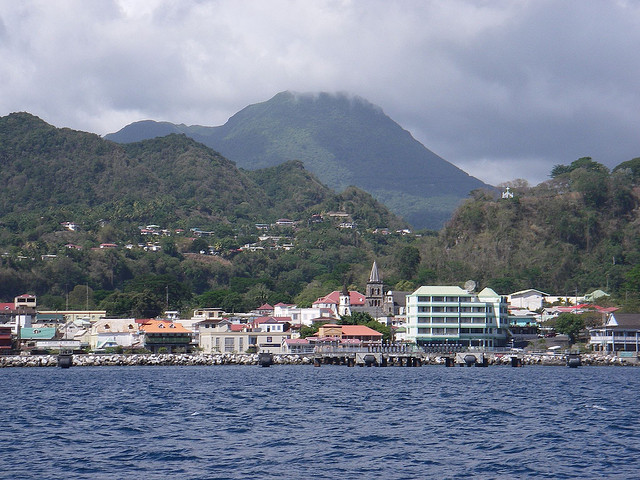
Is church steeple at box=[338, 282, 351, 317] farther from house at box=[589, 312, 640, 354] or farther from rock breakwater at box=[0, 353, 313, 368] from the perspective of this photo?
house at box=[589, 312, 640, 354]

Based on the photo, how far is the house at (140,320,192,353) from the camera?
115 m

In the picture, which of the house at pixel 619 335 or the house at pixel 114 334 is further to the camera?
the house at pixel 114 334

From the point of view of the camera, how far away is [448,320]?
11319 centimetres

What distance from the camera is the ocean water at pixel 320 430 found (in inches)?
1199

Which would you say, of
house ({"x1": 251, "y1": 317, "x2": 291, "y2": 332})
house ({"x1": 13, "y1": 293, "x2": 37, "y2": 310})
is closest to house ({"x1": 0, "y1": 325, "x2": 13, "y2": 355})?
house ({"x1": 251, "y1": 317, "x2": 291, "y2": 332})

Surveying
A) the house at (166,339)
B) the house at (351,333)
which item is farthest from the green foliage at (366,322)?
the house at (166,339)

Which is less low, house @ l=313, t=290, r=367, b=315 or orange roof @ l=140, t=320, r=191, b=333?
house @ l=313, t=290, r=367, b=315

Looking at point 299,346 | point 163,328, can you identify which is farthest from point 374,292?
point 163,328

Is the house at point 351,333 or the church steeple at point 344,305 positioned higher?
the church steeple at point 344,305

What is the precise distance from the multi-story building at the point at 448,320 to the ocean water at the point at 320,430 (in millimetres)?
43923

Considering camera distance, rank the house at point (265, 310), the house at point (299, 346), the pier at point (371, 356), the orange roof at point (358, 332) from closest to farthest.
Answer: the pier at point (371, 356) < the house at point (299, 346) < the orange roof at point (358, 332) < the house at point (265, 310)

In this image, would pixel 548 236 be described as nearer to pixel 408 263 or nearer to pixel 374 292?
pixel 408 263

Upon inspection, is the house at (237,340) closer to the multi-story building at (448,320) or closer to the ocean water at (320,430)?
the multi-story building at (448,320)

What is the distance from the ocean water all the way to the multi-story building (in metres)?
43.9
